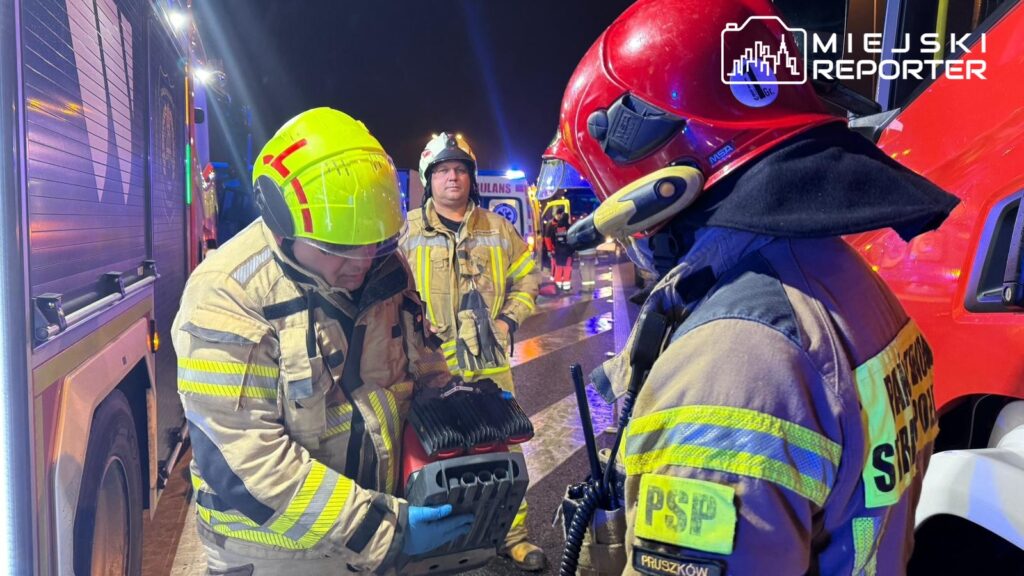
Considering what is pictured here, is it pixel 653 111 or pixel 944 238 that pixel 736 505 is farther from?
pixel 944 238

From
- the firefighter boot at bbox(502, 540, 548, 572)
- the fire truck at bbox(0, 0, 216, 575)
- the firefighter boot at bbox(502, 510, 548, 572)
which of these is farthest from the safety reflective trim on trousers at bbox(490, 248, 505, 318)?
the fire truck at bbox(0, 0, 216, 575)

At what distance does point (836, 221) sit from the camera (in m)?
0.90

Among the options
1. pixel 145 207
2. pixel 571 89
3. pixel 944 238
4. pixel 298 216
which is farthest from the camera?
pixel 145 207

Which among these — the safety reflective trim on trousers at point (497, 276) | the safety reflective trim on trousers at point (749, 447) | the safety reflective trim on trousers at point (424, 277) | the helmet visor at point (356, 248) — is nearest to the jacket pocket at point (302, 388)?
the helmet visor at point (356, 248)

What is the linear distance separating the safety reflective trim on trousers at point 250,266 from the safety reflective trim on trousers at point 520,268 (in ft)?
6.61

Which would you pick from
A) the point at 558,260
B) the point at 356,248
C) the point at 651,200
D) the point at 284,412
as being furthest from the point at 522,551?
the point at 558,260

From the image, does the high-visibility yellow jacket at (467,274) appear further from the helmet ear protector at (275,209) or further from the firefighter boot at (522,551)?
the helmet ear protector at (275,209)

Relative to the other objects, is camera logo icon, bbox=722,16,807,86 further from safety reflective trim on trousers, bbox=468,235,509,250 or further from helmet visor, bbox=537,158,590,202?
safety reflective trim on trousers, bbox=468,235,509,250

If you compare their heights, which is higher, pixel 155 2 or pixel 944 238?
pixel 155 2

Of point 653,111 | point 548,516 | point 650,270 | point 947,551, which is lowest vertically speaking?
point 548,516

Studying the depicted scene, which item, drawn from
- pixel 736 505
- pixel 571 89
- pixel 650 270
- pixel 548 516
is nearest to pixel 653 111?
pixel 571 89

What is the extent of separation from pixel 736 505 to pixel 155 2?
11.9 ft

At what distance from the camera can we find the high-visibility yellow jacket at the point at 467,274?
141 inches

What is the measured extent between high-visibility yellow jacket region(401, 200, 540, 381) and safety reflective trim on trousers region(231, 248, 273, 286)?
1761 millimetres
